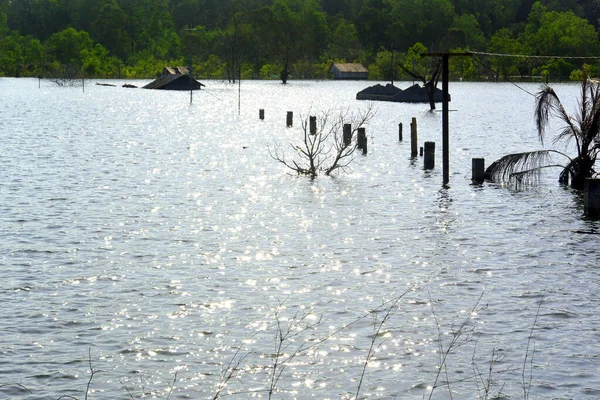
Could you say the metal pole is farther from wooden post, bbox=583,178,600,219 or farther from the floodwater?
wooden post, bbox=583,178,600,219

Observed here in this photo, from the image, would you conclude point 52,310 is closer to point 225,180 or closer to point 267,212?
point 267,212

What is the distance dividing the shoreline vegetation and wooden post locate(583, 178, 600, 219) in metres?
11.0

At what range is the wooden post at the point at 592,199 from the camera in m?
27.2

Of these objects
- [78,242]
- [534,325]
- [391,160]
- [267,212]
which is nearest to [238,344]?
[534,325]

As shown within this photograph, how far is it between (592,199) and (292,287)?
1199 centimetres

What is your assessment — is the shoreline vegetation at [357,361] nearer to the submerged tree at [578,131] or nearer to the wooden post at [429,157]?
the submerged tree at [578,131]

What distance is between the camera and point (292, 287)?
18562 millimetres

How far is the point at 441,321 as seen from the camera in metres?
16.2

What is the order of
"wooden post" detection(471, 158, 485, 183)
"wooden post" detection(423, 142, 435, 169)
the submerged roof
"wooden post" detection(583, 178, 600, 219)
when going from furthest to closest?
1. the submerged roof
2. "wooden post" detection(423, 142, 435, 169)
3. "wooden post" detection(471, 158, 485, 183)
4. "wooden post" detection(583, 178, 600, 219)

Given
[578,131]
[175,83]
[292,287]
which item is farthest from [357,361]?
[175,83]

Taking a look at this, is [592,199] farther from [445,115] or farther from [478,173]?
[478,173]

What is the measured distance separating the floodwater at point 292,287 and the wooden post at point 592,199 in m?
0.51

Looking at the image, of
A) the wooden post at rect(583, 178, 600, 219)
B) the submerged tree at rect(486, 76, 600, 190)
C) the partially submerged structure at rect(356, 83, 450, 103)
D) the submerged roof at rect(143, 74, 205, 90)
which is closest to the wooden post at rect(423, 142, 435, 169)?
the submerged tree at rect(486, 76, 600, 190)

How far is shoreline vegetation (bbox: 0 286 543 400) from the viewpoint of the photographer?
1284 cm
